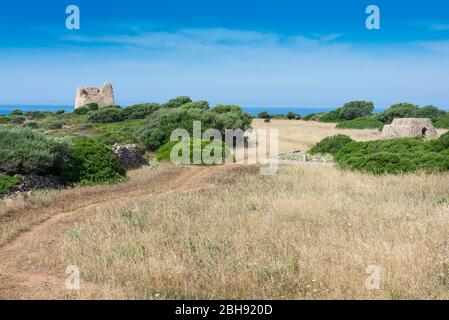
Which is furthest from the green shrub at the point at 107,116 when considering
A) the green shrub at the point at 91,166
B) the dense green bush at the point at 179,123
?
the green shrub at the point at 91,166

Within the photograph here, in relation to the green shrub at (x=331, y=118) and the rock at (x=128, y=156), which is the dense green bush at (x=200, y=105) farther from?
the green shrub at (x=331, y=118)

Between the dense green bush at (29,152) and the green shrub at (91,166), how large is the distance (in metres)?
0.39

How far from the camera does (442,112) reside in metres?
60.4

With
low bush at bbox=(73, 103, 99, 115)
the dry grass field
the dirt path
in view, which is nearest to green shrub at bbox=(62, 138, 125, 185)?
the dry grass field

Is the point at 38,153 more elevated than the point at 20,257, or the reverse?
the point at 38,153

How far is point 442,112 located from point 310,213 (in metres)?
56.9

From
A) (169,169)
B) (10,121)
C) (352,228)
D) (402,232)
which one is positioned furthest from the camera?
(10,121)

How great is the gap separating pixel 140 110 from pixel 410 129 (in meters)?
31.8

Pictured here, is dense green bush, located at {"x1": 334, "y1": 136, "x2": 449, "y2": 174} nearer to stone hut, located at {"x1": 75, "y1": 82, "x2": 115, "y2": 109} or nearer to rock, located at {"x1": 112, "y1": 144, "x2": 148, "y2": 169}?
rock, located at {"x1": 112, "y1": 144, "x2": 148, "y2": 169}

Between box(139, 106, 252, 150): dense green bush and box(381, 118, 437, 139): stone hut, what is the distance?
10.2 m

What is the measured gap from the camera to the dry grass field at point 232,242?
6.28 metres

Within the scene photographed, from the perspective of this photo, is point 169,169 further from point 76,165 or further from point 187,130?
point 187,130

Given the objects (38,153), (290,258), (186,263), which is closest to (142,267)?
(186,263)
